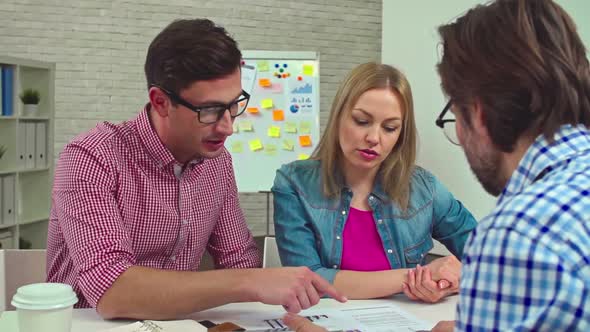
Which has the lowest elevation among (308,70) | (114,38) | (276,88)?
(276,88)

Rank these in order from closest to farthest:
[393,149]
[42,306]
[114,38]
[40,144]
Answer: [42,306], [393,149], [40,144], [114,38]

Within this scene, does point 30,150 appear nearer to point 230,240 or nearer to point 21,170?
point 21,170

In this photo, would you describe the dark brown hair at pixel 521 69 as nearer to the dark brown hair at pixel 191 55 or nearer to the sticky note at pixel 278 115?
the dark brown hair at pixel 191 55

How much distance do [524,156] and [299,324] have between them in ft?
2.11

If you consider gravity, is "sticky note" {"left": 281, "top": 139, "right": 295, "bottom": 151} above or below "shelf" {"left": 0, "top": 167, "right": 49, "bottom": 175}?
above

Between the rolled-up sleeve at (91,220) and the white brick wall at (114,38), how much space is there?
4588mm

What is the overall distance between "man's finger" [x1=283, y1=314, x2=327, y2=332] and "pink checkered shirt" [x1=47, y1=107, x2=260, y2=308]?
37 centimetres

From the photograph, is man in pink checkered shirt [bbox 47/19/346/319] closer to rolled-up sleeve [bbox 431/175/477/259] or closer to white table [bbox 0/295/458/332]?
white table [bbox 0/295/458/332]

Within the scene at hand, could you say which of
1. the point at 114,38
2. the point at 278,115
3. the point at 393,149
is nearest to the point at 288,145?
the point at 278,115

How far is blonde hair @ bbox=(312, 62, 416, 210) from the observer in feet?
6.17

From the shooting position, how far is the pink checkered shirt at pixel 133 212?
142cm

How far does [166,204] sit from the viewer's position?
1.64 m

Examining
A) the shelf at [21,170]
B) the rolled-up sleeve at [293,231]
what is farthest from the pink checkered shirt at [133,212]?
the shelf at [21,170]

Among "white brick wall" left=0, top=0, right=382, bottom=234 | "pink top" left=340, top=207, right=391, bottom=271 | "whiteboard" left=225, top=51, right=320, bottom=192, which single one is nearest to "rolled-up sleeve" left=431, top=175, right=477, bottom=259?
"pink top" left=340, top=207, right=391, bottom=271
